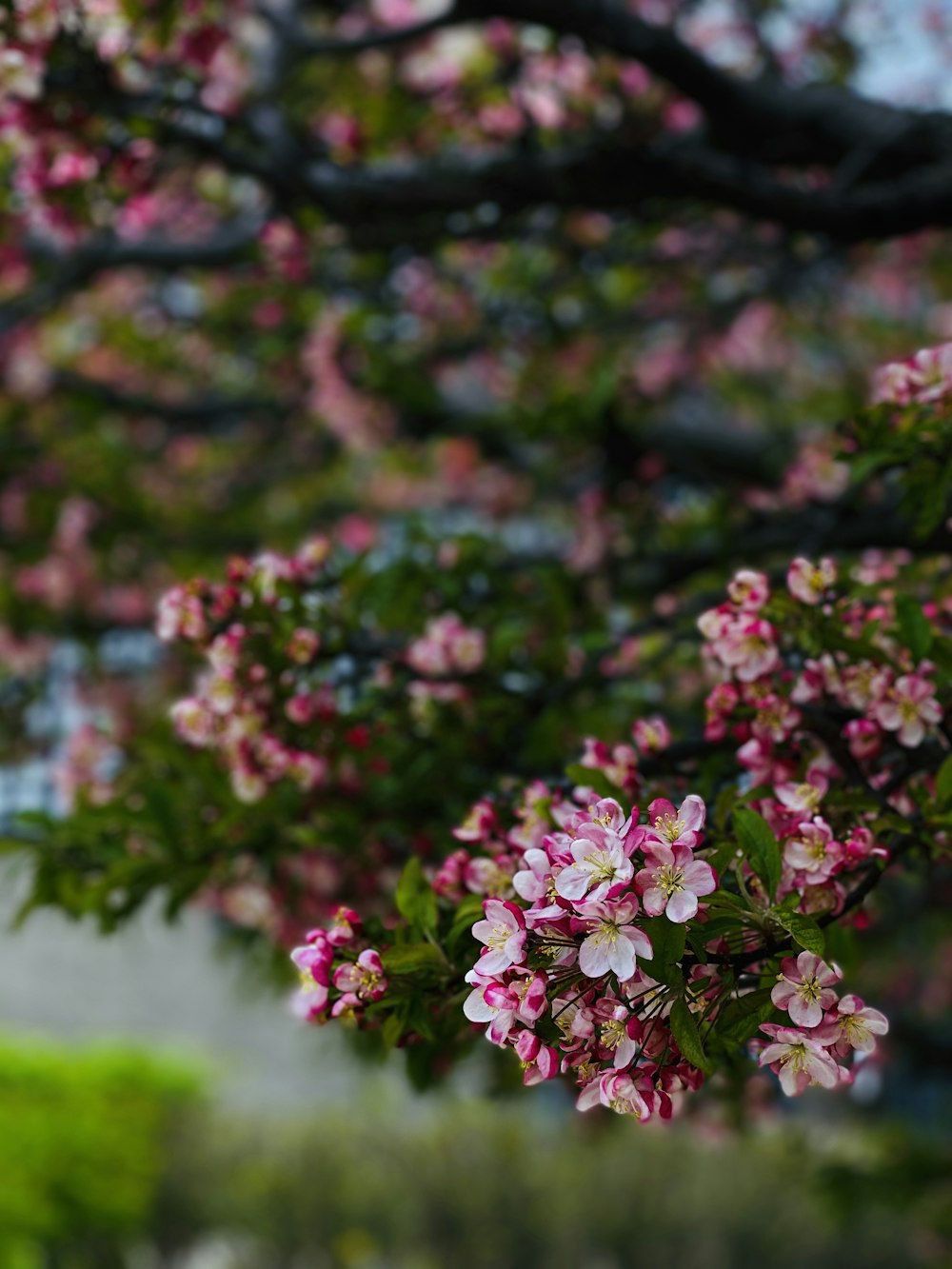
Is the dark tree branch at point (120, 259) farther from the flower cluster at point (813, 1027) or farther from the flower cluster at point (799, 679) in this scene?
the flower cluster at point (813, 1027)

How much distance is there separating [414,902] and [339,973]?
0.37ft

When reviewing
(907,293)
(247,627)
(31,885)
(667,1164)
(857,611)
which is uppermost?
(907,293)

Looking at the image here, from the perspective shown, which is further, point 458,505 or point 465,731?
point 458,505

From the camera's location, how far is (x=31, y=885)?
207 centimetres

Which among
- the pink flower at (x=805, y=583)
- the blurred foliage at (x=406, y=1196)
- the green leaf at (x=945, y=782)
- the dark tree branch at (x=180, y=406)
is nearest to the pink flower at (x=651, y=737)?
the pink flower at (x=805, y=583)

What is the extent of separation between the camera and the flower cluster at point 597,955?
1025 millimetres

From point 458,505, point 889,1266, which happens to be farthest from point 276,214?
point 889,1266

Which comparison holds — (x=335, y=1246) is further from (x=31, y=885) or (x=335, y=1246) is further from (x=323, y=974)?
(x=323, y=974)

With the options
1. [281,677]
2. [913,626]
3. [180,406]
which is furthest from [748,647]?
[180,406]

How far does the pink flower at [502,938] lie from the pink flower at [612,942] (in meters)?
0.05

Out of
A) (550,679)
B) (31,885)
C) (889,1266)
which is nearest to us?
(31,885)

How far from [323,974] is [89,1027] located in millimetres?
9033

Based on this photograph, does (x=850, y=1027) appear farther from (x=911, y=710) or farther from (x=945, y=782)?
(x=911, y=710)

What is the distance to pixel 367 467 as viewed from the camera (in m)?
7.05
